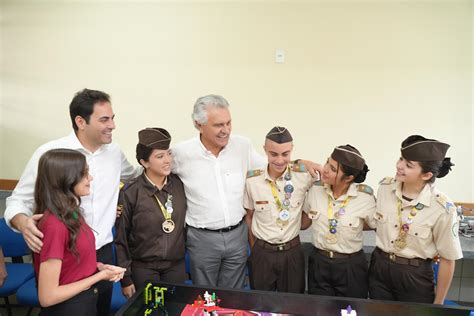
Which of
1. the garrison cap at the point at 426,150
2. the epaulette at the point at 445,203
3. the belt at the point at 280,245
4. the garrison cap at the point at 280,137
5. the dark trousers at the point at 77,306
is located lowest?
the dark trousers at the point at 77,306

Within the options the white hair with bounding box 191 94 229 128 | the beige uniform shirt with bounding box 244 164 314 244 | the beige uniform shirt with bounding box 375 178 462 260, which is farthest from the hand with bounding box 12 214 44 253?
the beige uniform shirt with bounding box 375 178 462 260

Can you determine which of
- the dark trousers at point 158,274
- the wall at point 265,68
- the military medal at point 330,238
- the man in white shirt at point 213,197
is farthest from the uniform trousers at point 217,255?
the wall at point 265,68

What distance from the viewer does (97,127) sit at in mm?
2143

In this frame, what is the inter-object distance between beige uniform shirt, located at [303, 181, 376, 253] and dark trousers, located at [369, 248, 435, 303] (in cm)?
20

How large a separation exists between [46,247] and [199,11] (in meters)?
2.92

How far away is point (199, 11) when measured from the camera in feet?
Answer: 12.3

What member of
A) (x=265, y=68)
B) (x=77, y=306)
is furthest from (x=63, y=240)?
(x=265, y=68)

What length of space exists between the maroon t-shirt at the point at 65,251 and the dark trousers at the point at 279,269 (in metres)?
1.04

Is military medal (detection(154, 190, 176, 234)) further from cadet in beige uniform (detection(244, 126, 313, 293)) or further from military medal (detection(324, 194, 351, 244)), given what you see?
military medal (detection(324, 194, 351, 244))

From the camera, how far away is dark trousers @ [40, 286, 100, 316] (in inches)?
69.7

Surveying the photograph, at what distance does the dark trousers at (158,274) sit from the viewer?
88.3 inches

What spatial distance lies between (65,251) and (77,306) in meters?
0.32

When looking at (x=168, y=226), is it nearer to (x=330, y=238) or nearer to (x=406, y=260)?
(x=330, y=238)

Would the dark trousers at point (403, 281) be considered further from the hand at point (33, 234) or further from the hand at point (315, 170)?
the hand at point (33, 234)
